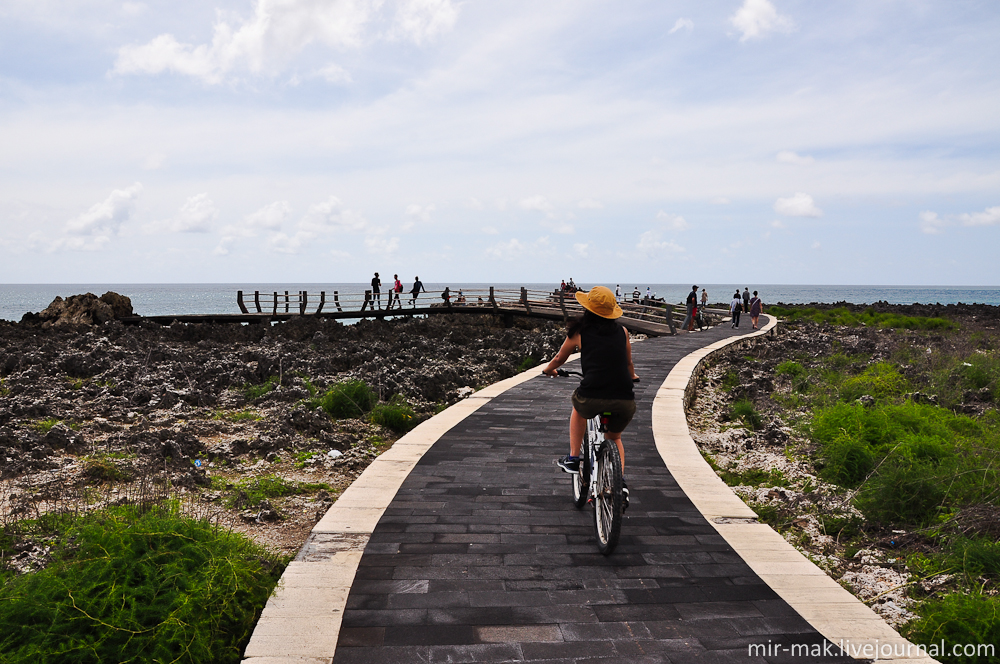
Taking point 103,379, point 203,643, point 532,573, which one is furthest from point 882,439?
point 103,379

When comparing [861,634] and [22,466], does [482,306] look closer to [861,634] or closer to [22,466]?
[22,466]

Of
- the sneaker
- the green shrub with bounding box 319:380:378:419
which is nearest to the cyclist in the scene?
the sneaker

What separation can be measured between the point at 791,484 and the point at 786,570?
311cm

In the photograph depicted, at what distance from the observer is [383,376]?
13.2 metres

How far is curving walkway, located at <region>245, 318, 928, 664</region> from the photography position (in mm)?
3141

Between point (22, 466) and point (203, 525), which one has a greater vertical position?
point (203, 525)

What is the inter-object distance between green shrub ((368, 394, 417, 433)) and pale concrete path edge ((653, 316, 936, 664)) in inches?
163

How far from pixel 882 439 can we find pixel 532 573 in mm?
6375

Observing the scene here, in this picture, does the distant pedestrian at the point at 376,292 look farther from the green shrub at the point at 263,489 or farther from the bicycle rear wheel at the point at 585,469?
the bicycle rear wheel at the point at 585,469

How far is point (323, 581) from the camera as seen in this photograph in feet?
12.4

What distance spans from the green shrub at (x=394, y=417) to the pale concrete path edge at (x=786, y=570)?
13.5ft

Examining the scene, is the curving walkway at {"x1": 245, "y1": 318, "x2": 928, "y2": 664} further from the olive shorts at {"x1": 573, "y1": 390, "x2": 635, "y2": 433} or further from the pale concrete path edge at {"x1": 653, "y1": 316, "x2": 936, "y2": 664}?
the olive shorts at {"x1": 573, "y1": 390, "x2": 635, "y2": 433}

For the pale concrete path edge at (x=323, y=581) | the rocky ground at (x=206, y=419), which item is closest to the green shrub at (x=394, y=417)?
the rocky ground at (x=206, y=419)

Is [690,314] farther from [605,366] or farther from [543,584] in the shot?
Result: [543,584]
